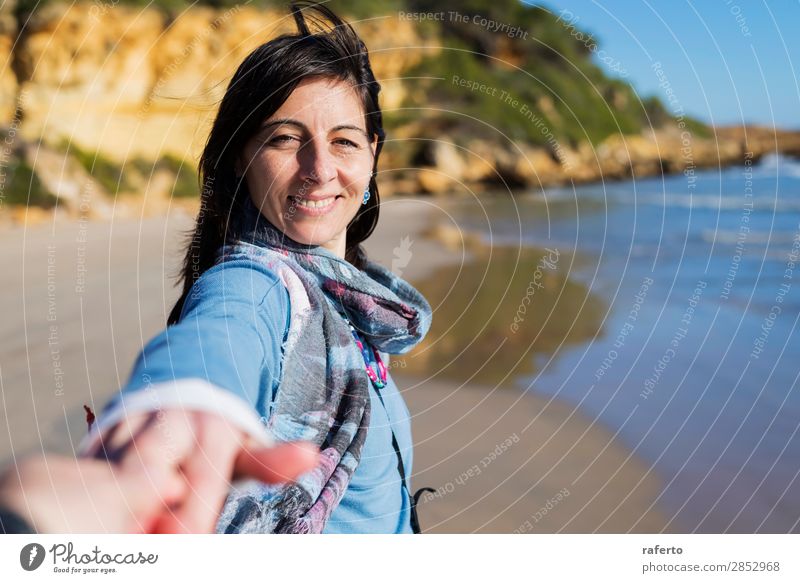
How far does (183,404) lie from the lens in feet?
2.39

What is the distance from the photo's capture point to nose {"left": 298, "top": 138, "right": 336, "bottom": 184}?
43.4 inches

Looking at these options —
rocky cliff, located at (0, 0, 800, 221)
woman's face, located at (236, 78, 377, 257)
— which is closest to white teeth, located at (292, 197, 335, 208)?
woman's face, located at (236, 78, 377, 257)

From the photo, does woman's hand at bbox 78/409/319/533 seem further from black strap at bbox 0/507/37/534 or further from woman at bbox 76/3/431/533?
black strap at bbox 0/507/37/534

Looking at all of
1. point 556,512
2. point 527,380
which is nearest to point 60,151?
point 527,380

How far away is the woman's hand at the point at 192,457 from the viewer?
0.70 meters

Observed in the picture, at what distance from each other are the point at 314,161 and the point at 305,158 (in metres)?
0.02

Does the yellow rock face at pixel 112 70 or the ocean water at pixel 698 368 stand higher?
the yellow rock face at pixel 112 70

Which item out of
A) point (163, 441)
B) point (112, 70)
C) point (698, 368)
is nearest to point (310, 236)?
point (163, 441)

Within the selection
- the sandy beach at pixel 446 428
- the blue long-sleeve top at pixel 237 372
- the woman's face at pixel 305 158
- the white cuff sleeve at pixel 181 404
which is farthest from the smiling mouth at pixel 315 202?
the sandy beach at pixel 446 428

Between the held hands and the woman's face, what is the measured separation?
0.43m

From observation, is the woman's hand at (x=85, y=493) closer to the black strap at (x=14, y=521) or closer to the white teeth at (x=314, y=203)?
the black strap at (x=14, y=521)

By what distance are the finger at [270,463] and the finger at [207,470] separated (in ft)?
0.04

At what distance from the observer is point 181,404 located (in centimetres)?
73
